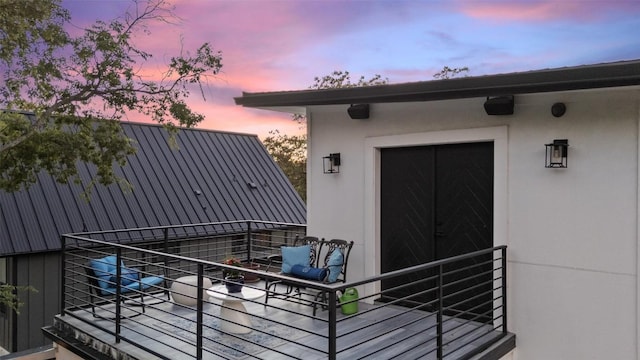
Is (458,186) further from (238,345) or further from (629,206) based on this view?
(238,345)

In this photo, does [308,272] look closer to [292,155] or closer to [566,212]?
[566,212]

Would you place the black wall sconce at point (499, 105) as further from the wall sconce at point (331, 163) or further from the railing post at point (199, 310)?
the railing post at point (199, 310)

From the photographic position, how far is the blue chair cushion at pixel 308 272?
5.55 metres

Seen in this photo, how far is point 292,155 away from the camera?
24.4 meters

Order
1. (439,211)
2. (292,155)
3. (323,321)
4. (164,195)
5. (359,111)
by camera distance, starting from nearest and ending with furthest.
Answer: (323,321), (439,211), (359,111), (164,195), (292,155)

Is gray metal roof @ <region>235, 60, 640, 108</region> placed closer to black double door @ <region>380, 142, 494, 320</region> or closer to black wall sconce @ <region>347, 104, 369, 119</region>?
black wall sconce @ <region>347, 104, 369, 119</region>

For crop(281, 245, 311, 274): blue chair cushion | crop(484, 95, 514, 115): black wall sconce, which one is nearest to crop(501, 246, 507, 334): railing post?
crop(484, 95, 514, 115): black wall sconce

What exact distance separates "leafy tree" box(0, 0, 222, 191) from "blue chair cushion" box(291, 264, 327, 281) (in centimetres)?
321

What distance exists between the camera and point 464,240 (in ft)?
17.5

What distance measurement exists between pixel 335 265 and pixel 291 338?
119 cm

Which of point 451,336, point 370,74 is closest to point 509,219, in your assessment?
point 451,336

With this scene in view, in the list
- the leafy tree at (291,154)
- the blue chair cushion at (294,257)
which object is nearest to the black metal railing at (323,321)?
the blue chair cushion at (294,257)

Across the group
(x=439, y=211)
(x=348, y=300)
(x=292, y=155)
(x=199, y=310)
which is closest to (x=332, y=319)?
(x=199, y=310)

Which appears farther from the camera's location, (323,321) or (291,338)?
(291,338)
